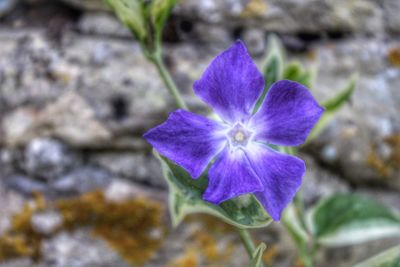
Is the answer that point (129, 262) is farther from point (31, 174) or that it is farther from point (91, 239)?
point (31, 174)

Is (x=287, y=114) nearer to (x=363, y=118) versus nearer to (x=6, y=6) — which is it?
(x=363, y=118)

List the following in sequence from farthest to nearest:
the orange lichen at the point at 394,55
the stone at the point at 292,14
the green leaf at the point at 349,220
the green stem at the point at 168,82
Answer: the orange lichen at the point at 394,55 → the stone at the point at 292,14 → the green leaf at the point at 349,220 → the green stem at the point at 168,82

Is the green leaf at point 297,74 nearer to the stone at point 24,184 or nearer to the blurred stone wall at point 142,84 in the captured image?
the blurred stone wall at point 142,84

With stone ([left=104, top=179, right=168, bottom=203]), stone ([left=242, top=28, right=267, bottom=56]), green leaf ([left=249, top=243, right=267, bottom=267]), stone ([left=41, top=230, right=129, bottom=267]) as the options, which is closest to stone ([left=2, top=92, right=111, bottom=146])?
stone ([left=104, top=179, right=168, bottom=203])

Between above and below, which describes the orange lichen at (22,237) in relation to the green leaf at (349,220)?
above

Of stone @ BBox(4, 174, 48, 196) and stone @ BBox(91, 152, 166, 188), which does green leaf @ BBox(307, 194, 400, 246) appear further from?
stone @ BBox(4, 174, 48, 196)

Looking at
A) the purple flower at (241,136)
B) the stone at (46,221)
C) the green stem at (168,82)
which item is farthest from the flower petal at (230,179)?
the stone at (46,221)

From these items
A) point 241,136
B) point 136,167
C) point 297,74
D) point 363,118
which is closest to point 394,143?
point 363,118
